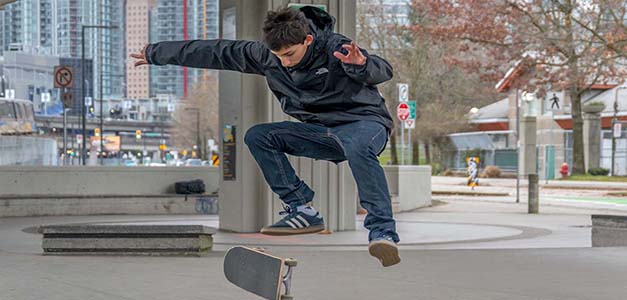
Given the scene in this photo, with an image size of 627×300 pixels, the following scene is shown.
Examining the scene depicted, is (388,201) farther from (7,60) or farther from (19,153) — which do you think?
(7,60)

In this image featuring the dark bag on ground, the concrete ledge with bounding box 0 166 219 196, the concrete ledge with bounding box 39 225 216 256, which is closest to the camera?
the concrete ledge with bounding box 39 225 216 256

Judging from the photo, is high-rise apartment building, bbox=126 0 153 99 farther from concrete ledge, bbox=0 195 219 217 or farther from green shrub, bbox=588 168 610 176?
concrete ledge, bbox=0 195 219 217

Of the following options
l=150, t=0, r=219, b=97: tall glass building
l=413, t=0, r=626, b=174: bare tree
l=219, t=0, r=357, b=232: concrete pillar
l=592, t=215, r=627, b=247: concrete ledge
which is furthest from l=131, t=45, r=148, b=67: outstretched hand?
l=150, t=0, r=219, b=97: tall glass building

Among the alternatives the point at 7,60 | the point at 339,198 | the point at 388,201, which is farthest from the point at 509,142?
the point at 388,201

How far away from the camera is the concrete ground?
30.7ft

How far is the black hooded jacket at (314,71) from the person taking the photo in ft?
17.4

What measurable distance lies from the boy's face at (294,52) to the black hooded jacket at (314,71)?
0.03 meters

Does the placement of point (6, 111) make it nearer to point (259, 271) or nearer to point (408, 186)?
point (408, 186)

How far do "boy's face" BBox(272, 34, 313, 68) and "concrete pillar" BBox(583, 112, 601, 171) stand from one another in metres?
56.0

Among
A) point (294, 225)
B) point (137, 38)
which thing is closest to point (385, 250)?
point (294, 225)

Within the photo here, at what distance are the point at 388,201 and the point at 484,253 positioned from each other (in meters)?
8.02

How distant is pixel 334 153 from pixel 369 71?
0.79 meters

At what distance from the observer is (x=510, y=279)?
418 inches

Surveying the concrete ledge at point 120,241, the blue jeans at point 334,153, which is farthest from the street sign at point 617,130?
the blue jeans at point 334,153
